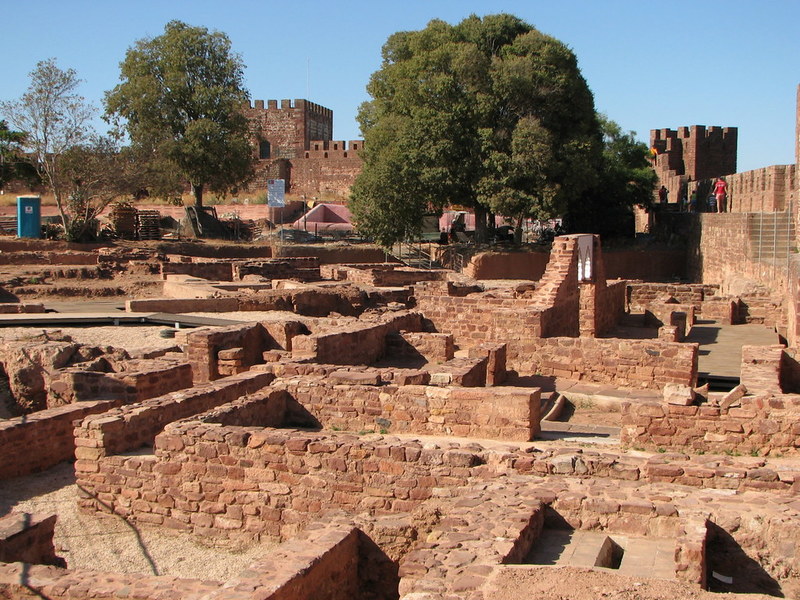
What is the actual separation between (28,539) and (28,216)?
2823 centimetres

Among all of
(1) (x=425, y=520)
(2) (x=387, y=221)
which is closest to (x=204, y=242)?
(2) (x=387, y=221)

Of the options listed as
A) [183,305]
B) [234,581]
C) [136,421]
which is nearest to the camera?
[234,581]

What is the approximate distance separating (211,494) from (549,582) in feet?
12.1

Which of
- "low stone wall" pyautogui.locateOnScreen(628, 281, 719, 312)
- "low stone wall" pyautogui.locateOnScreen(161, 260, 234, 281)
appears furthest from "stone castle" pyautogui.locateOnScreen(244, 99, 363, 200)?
"low stone wall" pyautogui.locateOnScreen(628, 281, 719, 312)

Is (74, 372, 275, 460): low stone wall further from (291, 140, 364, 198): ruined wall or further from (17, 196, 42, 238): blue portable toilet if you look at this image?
(291, 140, 364, 198): ruined wall

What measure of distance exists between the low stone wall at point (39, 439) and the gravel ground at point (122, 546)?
0.38 meters

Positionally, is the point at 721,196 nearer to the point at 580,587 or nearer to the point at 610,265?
the point at 610,265

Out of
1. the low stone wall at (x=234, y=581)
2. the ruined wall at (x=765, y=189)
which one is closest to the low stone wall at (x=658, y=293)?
the ruined wall at (x=765, y=189)

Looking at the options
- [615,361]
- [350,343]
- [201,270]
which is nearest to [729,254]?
[201,270]

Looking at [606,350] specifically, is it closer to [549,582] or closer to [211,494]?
[211,494]

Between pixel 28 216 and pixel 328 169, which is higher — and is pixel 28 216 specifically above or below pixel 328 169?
below

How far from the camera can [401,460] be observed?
707 cm

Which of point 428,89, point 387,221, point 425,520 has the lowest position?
point 425,520

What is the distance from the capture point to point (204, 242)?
36438 mm
